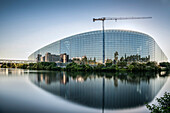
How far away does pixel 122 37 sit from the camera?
71.5 meters

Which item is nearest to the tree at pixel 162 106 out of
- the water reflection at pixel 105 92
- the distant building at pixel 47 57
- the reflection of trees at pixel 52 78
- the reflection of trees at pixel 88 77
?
the water reflection at pixel 105 92

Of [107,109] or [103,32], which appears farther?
[103,32]

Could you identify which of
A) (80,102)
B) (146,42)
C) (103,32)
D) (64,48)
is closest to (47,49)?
(64,48)

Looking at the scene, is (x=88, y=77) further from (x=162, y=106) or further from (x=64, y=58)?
(x=64, y=58)

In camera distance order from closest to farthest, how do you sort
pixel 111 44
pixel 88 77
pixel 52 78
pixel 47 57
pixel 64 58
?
pixel 52 78, pixel 88 77, pixel 111 44, pixel 64 58, pixel 47 57

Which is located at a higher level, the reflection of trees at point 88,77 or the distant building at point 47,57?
the distant building at point 47,57

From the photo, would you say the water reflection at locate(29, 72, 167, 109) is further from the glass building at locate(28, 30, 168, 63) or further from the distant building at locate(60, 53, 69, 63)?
the distant building at locate(60, 53, 69, 63)

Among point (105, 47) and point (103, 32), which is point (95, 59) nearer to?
point (105, 47)

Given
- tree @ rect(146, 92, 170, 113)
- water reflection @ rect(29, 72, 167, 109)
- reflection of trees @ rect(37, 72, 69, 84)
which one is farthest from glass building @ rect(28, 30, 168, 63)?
tree @ rect(146, 92, 170, 113)

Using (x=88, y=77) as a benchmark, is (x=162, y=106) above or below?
above

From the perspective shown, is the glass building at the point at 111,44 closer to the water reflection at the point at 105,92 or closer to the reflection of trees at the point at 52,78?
the reflection of trees at the point at 52,78

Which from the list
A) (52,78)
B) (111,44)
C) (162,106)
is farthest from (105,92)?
(111,44)

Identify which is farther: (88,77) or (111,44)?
(111,44)

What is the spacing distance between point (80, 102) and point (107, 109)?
8.50ft
